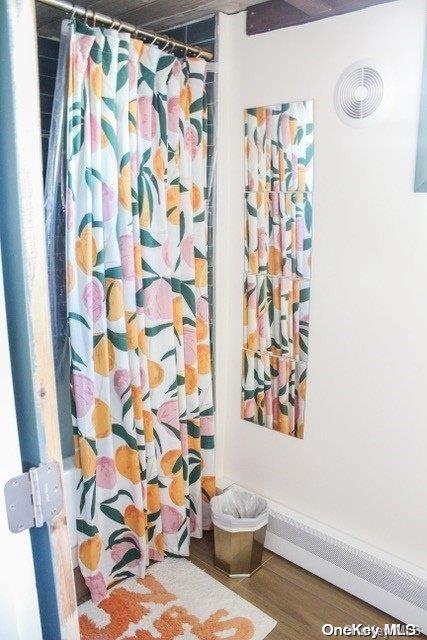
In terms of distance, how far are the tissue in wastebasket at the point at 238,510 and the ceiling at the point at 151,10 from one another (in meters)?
1.95

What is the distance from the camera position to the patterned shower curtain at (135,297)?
175 cm

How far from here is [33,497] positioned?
792mm

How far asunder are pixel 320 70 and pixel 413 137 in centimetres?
44

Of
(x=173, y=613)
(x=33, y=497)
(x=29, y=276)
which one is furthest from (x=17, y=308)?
(x=173, y=613)

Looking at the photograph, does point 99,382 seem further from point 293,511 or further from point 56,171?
point 293,511

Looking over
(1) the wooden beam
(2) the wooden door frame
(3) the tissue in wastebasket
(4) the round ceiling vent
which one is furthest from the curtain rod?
(3) the tissue in wastebasket

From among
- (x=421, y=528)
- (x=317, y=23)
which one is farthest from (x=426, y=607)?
(x=317, y=23)

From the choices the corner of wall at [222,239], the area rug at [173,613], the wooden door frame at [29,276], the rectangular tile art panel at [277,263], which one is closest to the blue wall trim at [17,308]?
the wooden door frame at [29,276]

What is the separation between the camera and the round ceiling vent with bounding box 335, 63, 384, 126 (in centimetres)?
173

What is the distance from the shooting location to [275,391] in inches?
88.5

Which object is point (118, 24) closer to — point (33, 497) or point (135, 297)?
point (135, 297)

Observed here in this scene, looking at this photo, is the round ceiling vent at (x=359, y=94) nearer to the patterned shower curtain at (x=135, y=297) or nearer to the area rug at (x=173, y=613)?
the patterned shower curtain at (x=135, y=297)

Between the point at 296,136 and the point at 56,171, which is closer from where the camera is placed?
the point at 56,171

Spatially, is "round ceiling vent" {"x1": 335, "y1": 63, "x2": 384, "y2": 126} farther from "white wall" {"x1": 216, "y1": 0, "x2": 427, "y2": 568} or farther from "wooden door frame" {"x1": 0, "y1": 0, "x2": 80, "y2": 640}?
"wooden door frame" {"x1": 0, "y1": 0, "x2": 80, "y2": 640}
